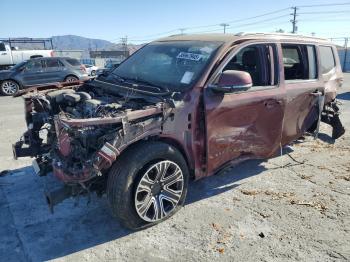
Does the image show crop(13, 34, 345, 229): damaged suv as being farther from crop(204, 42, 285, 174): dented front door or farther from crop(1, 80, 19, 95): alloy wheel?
crop(1, 80, 19, 95): alloy wheel

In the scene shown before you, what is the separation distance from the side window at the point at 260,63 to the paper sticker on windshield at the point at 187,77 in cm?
80

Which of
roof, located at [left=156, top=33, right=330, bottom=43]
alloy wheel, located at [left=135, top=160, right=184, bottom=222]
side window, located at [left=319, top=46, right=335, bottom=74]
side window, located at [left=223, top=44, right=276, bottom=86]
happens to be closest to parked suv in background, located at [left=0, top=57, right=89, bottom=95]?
roof, located at [left=156, top=33, right=330, bottom=43]

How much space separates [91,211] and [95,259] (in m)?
0.89

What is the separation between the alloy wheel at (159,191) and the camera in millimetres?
3525

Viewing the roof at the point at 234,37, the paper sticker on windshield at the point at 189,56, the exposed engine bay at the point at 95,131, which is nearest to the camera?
the exposed engine bay at the point at 95,131

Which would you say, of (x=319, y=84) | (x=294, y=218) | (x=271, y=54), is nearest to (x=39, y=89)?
(x=271, y=54)

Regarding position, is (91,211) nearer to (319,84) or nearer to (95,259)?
(95,259)

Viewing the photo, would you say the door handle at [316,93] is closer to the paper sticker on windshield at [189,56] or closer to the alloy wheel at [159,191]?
the paper sticker on windshield at [189,56]

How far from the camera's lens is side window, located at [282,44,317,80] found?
520 cm

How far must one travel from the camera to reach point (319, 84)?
17.7ft

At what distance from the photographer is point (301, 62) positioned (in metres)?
5.35

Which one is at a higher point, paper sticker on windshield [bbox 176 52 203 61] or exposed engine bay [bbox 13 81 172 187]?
paper sticker on windshield [bbox 176 52 203 61]

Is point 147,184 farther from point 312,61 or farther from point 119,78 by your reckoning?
point 312,61

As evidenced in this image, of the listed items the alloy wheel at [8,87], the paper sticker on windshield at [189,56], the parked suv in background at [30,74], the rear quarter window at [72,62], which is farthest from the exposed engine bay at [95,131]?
the rear quarter window at [72,62]
